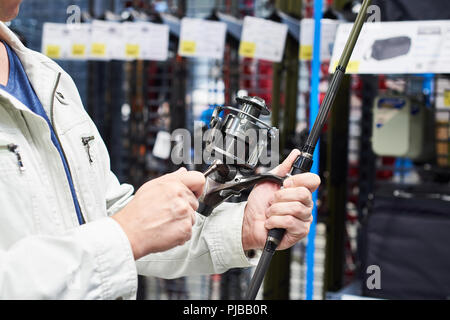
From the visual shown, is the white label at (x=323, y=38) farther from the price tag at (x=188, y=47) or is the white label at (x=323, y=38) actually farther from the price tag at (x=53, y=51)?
the price tag at (x=53, y=51)

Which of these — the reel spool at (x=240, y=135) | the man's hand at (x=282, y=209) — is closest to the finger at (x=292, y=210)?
the man's hand at (x=282, y=209)

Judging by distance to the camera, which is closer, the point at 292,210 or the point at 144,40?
the point at 292,210

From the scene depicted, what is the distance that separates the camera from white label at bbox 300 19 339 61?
6.75 ft

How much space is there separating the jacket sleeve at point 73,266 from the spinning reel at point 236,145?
289 millimetres

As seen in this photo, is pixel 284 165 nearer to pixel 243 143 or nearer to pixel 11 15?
pixel 243 143

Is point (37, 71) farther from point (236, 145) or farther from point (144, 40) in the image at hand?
point (144, 40)

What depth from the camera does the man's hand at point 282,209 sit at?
100cm

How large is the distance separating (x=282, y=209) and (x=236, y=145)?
0.51ft

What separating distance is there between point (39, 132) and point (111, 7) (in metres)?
2.21

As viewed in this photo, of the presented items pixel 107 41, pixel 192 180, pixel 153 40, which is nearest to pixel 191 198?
pixel 192 180

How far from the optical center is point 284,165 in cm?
110

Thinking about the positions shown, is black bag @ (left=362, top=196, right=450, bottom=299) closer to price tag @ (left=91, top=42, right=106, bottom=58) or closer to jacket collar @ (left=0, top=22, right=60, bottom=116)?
jacket collar @ (left=0, top=22, right=60, bottom=116)

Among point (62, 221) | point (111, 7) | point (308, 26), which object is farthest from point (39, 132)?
point (111, 7)

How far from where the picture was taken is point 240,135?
1.04 m
